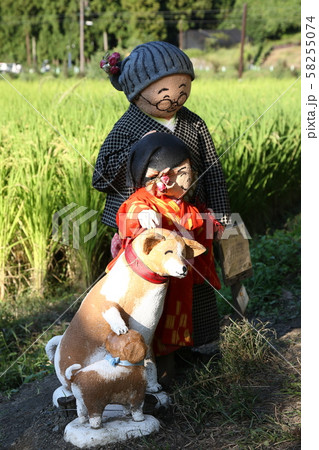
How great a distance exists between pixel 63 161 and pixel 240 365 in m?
2.09

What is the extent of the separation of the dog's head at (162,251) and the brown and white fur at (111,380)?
0.72 ft

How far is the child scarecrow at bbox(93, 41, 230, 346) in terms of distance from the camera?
7.71 feet

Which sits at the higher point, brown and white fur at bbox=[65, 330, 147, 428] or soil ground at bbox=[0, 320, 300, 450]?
brown and white fur at bbox=[65, 330, 147, 428]

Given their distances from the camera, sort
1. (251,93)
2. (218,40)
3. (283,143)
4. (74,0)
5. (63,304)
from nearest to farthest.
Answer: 1. (63,304)
2. (283,143)
3. (251,93)
4. (74,0)
5. (218,40)

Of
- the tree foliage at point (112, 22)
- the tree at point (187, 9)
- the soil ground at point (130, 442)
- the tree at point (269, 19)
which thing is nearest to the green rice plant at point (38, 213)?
the soil ground at point (130, 442)

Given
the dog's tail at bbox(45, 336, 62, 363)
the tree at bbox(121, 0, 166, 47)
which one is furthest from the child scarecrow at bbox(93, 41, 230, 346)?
the tree at bbox(121, 0, 166, 47)

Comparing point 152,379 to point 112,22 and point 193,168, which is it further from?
point 112,22

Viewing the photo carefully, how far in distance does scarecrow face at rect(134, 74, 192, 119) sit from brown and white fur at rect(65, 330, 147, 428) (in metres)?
0.88

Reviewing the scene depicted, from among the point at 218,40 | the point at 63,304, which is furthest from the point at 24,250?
the point at 218,40

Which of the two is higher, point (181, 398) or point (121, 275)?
point (121, 275)

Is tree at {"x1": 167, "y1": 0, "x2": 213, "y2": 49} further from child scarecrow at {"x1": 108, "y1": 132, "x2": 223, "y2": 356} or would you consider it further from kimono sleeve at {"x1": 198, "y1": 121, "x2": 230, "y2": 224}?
child scarecrow at {"x1": 108, "y1": 132, "x2": 223, "y2": 356}

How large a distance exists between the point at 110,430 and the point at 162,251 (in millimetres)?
588
